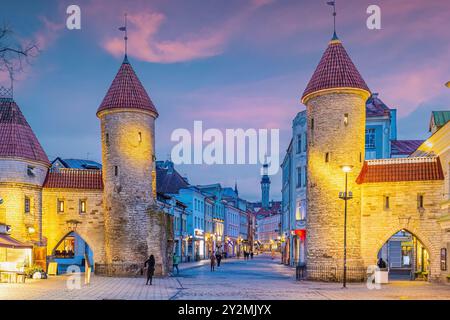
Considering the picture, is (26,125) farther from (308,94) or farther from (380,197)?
(380,197)

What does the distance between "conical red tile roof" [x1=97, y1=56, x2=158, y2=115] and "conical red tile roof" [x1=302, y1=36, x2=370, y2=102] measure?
35.2 feet

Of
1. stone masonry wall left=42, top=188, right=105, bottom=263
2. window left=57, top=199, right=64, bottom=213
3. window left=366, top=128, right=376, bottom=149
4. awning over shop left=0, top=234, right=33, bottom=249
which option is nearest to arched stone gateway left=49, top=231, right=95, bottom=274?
stone masonry wall left=42, top=188, right=105, bottom=263

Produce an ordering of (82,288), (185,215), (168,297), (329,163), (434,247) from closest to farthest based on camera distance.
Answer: (168,297) → (82,288) → (434,247) → (329,163) → (185,215)

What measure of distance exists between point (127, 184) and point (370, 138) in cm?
2500

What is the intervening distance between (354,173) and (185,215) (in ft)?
120

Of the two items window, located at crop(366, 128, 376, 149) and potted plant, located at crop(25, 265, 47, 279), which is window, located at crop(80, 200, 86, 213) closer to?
potted plant, located at crop(25, 265, 47, 279)

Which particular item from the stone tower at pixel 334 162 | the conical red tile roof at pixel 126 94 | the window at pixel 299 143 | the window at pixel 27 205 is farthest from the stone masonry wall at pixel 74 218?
the window at pixel 299 143

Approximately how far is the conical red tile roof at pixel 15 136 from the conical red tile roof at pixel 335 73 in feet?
59.1

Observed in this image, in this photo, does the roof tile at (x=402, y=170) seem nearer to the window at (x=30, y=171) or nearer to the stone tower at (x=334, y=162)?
the stone tower at (x=334, y=162)

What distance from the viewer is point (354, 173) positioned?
32156 mm

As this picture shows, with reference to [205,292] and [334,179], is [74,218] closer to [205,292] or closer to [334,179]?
[205,292]

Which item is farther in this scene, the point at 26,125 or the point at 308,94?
the point at 26,125

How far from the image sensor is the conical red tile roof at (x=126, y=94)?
1391 inches

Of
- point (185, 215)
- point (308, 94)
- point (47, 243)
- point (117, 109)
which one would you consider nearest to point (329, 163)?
point (308, 94)
